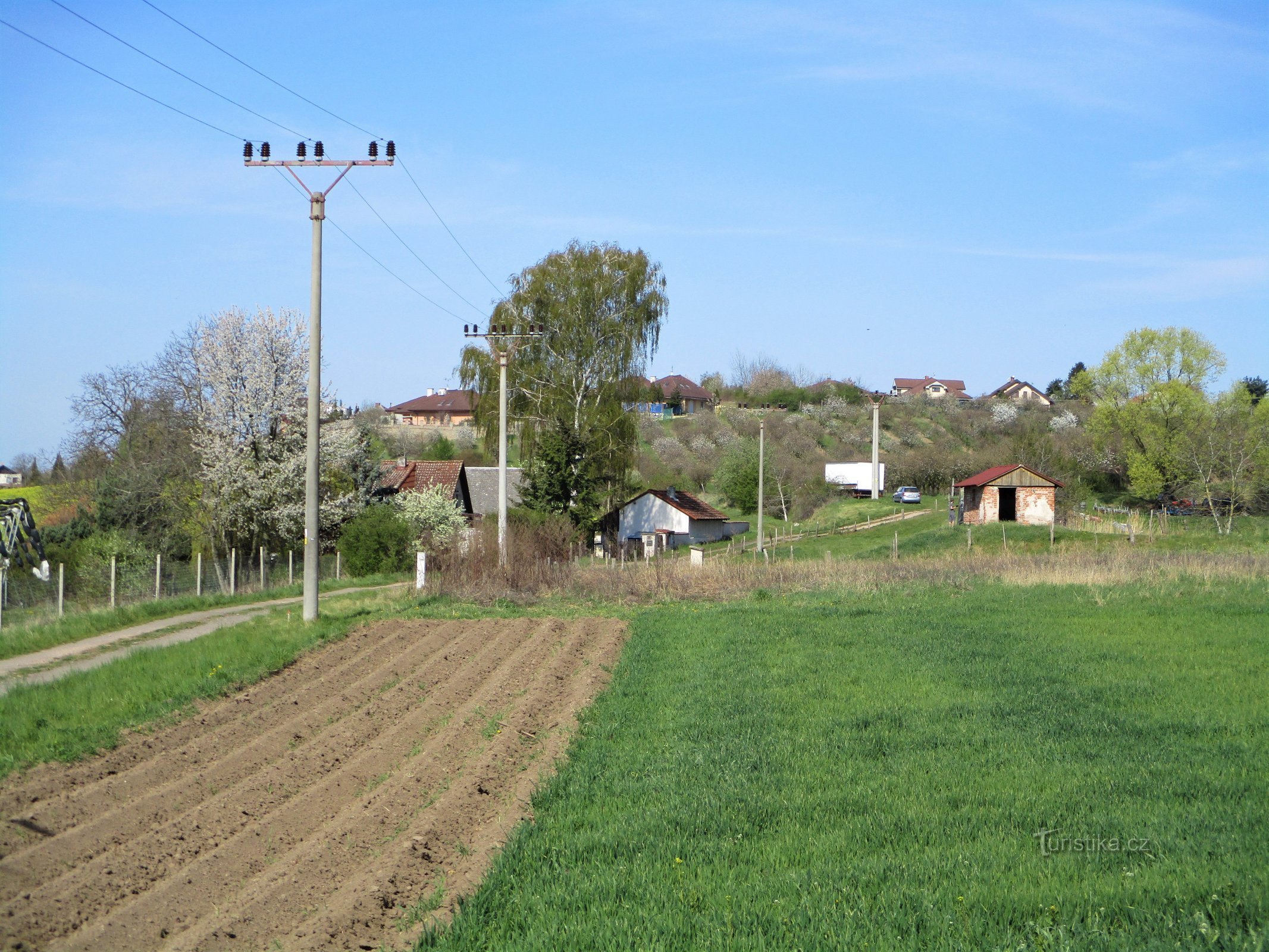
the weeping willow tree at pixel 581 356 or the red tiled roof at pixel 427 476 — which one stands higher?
the weeping willow tree at pixel 581 356

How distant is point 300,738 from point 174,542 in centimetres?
3382

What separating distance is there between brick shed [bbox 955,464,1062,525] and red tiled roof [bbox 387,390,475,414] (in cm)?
7230

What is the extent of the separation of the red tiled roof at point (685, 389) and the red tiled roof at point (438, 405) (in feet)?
82.2

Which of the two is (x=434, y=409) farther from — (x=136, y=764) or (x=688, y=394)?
(x=136, y=764)

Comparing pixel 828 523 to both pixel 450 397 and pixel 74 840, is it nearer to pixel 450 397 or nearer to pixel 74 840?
pixel 74 840

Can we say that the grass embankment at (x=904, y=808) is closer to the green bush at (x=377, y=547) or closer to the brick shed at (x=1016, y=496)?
the green bush at (x=377, y=547)

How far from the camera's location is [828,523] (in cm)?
6438

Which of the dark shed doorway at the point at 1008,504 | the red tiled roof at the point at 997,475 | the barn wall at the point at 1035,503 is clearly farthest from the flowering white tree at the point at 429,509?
the barn wall at the point at 1035,503

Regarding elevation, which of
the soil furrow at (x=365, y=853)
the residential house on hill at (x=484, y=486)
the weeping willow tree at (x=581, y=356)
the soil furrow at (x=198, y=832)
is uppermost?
the weeping willow tree at (x=581, y=356)

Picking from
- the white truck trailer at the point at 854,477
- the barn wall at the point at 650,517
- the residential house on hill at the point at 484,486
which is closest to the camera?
the residential house on hill at the point at 484,486

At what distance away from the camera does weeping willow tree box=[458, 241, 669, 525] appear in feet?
152

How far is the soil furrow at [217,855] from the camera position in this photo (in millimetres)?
6324

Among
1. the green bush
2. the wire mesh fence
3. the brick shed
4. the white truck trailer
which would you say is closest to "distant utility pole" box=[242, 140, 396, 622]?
the wire mesh fence

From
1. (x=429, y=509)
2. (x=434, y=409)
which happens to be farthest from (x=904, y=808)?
(x=434, y=409)
